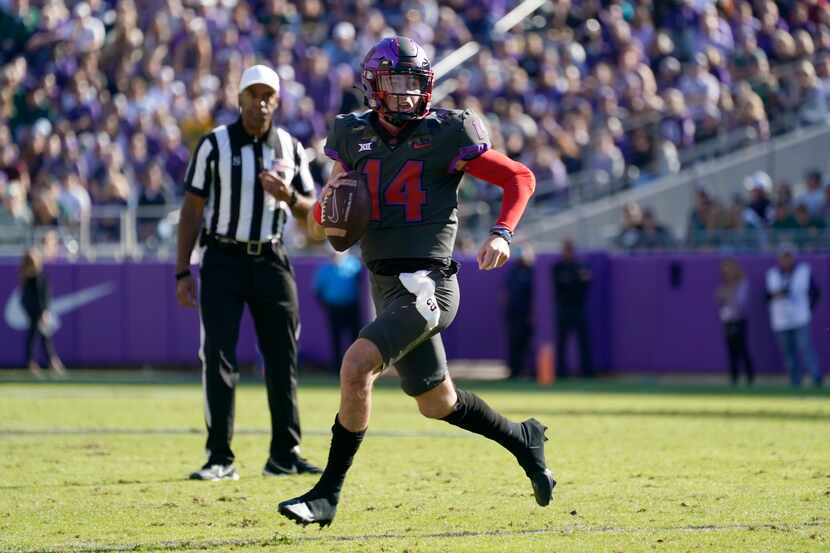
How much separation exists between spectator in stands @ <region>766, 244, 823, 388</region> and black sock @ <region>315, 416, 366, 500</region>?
1111cm

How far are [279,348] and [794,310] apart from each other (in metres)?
9.69

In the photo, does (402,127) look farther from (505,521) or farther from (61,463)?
(61,463)

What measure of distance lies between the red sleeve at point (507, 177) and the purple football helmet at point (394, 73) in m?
0.31

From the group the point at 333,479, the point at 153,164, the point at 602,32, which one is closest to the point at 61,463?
the point at 333,479

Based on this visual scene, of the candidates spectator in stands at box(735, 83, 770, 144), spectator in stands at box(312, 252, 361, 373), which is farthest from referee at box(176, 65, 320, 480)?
spectator in stands at box(735, 83, 770, 144)

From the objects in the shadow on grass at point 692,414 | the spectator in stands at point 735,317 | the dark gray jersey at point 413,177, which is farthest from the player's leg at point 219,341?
the spectator in stands at point 735,317

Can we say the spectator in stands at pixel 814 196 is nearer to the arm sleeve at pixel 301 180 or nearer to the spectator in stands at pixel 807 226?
the spectator in stands at pixel 807 226

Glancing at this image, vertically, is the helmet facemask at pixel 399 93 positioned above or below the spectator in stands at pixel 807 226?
above

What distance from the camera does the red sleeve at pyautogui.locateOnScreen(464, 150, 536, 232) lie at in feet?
19.1

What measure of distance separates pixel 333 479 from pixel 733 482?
7.60 ft

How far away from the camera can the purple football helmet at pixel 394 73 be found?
Result: 5855 millimetres

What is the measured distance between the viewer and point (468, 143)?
19.2ft

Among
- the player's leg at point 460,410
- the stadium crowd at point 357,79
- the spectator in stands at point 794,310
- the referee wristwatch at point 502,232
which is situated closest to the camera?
the referee wristwatch at point 502,232

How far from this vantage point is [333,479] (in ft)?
18.6
